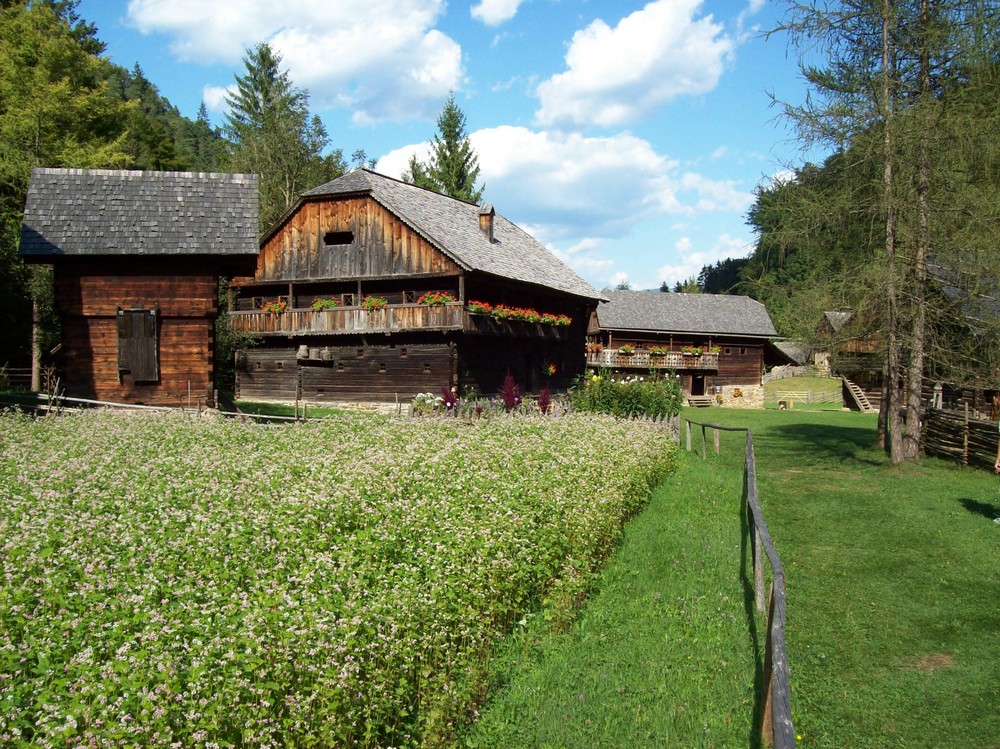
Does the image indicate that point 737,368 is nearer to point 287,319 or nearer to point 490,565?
point 287,319

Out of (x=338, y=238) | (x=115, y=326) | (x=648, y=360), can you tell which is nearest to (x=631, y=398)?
(x=338, y=238)

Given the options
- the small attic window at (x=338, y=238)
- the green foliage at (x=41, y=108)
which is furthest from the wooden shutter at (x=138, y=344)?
the green foliage at (x=41, y=108)

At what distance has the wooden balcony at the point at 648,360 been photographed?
165ft

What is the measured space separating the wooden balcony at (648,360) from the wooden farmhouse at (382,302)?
15.8 metres

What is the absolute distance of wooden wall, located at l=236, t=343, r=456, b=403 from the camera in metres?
30.0

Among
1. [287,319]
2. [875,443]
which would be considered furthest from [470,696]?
[287,319]

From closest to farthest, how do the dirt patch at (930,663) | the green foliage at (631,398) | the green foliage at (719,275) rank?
the dirt patch at (930,663) → the green foliage at (631,398) → the green foliage at (719,275)

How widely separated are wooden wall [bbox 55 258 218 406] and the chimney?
585 inches

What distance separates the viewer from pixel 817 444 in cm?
2562

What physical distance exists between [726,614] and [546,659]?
2.36 meters

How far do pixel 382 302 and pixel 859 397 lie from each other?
105 ft

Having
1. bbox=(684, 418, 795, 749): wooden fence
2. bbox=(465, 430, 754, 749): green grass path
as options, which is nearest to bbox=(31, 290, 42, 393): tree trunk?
bbox=(465, 430, 754, 749): green grass path

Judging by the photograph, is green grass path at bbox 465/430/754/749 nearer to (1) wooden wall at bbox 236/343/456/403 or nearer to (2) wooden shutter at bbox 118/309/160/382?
(2) wooden shutter at bbox 118/309/160/382

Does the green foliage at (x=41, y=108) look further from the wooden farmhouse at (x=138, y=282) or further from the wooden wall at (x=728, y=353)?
the wooden wall at (x=728, y=353)
